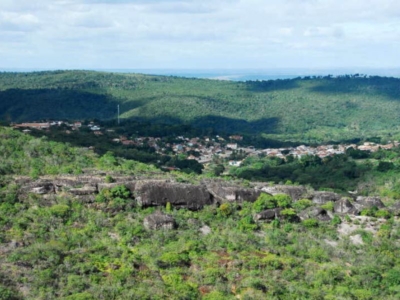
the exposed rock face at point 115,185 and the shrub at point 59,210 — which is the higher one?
the exposed rock face at point 115,185

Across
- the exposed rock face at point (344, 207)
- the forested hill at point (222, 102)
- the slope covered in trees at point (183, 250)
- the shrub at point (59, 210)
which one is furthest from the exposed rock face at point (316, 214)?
the forested hill at point (222, 102)

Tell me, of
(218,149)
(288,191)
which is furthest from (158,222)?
(218,149)

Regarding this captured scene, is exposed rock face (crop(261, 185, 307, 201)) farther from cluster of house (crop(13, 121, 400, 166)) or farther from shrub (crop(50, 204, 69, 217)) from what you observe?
cluster of house (crop(13, 121, 400, 166))

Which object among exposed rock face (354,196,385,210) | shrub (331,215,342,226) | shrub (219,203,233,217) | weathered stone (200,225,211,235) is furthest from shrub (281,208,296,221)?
exposed rock face (354,196,385,210)

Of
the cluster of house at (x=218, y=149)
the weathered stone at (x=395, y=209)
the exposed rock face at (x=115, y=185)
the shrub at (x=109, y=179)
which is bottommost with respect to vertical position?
the cluster of house at (x=218, y=149)

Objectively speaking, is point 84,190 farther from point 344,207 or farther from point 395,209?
point 395,209

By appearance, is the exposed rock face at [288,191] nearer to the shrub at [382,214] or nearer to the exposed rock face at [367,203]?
the exposed rock face at [367,203]

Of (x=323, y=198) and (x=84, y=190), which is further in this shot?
(x=323, y=198)
